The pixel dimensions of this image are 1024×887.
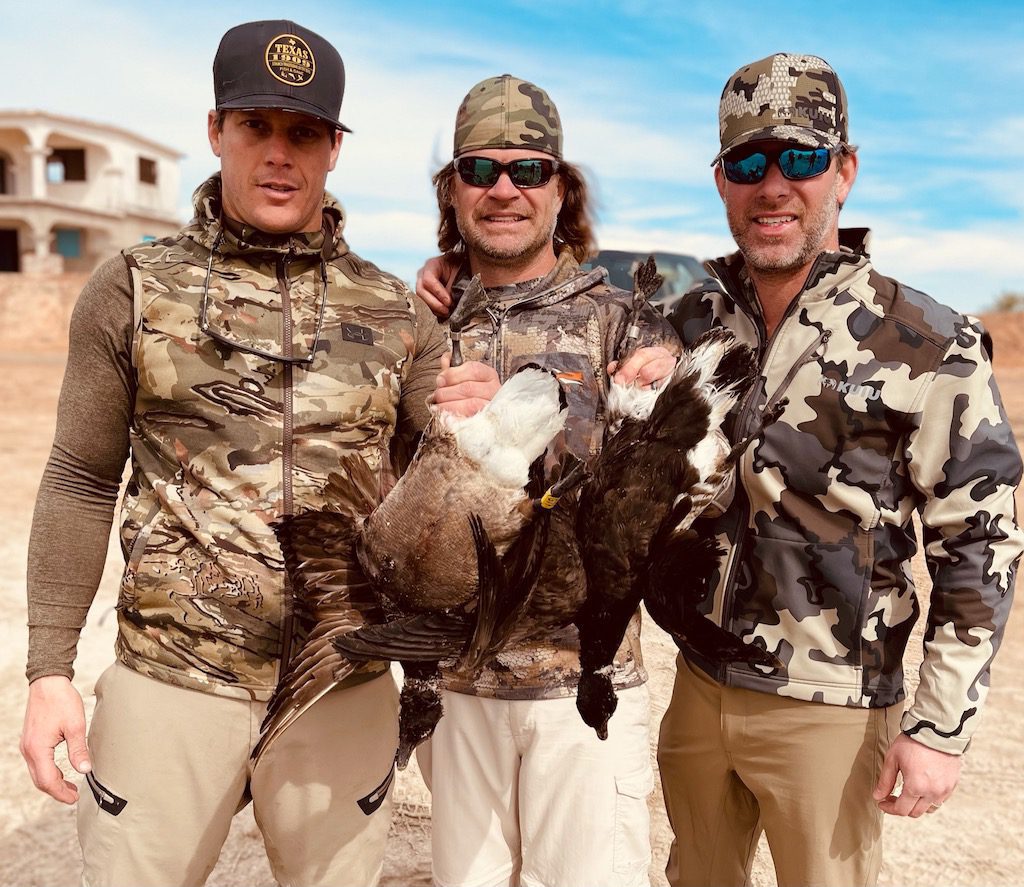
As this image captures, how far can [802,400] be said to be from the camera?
9.70 feet

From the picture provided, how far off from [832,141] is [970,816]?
4.50 metres

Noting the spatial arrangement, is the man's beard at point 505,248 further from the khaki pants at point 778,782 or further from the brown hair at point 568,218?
the khaki pants at point 778,782

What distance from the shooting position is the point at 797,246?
303 cm

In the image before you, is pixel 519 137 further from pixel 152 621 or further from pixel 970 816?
pixel 970 816

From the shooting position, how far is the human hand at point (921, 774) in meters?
2.81

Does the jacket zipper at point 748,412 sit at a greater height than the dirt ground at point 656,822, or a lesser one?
greater

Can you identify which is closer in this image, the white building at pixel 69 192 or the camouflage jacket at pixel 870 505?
the camouflage jacket at pixel 870 505

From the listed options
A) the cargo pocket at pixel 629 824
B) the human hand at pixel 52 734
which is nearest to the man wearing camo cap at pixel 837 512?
the cargo pocket at pixel 629 824

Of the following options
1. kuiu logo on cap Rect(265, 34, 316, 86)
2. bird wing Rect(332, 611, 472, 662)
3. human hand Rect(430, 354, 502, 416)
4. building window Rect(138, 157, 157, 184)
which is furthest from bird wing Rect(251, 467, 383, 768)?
building window Rect(138, 157, 157, 184)

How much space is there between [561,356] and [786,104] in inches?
44.7

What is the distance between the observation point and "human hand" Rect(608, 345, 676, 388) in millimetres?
2641

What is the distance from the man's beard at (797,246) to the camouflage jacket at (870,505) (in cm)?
8

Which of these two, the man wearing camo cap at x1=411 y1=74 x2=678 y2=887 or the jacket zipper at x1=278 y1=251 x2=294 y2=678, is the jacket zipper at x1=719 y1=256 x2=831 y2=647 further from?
the jacket zipper at x1=278 y1=251 x2=294 y2=678

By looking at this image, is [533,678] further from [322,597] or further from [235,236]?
[235,236]
